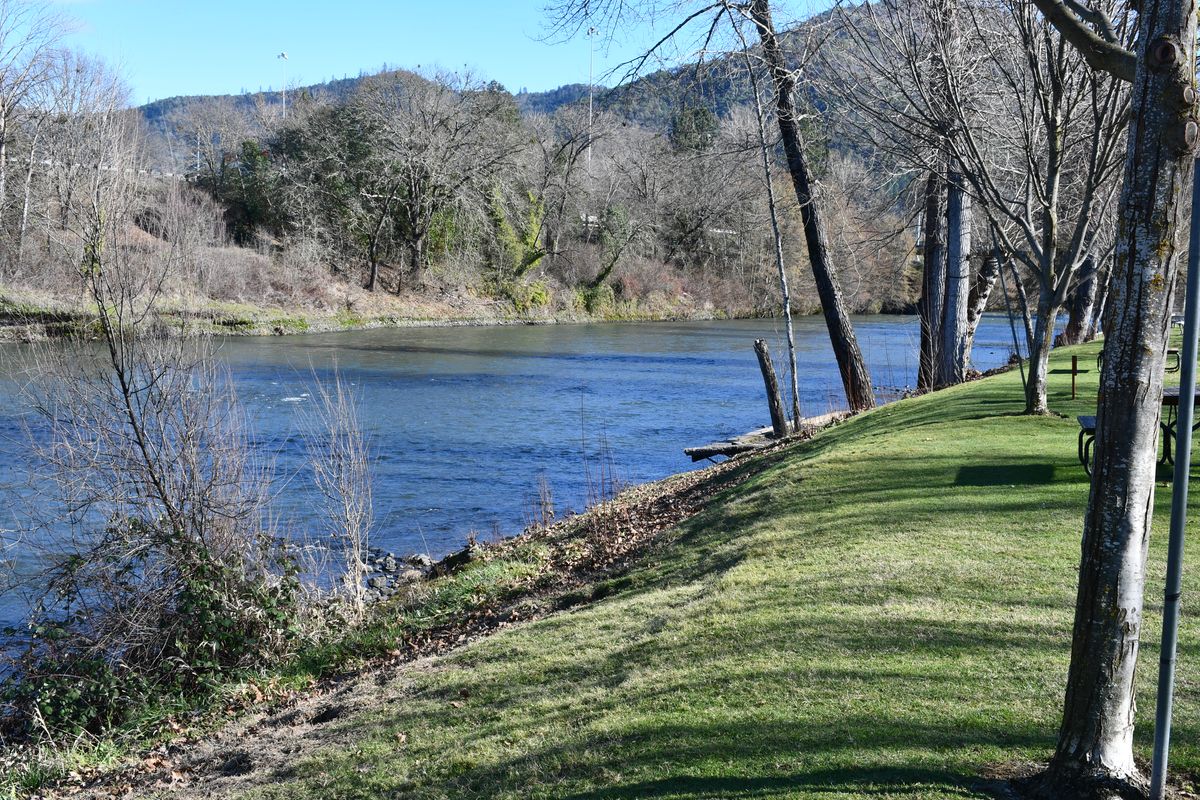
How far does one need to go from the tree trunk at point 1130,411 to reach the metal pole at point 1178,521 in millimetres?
150

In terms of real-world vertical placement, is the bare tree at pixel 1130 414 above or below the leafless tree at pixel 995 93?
below

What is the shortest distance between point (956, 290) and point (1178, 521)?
17825mm

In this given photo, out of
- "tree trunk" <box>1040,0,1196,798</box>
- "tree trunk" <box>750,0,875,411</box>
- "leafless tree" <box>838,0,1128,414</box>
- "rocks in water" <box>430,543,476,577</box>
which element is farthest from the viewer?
"tree trunk" <box>750,0,875,411</box>

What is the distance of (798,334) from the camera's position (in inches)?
1880

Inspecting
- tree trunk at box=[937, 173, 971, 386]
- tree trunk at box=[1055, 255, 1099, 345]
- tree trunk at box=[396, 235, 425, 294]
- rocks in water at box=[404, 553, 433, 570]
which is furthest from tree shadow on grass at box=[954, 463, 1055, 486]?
tree trunk at box=[396, 235, 425, 294]

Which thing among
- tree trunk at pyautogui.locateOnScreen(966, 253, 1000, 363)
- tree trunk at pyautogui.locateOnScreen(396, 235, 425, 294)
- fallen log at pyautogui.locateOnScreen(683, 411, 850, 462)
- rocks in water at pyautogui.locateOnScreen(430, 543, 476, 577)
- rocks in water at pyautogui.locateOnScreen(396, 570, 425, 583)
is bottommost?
rocks in water at pyautogui.locateOnScreen(396, 570, 425, 583)

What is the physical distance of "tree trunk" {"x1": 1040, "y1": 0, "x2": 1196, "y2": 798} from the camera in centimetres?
372

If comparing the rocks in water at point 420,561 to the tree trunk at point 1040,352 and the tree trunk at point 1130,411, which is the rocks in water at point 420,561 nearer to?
the tree trunk at point 1040,352

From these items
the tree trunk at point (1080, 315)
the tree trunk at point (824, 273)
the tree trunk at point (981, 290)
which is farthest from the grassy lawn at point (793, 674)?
the tree trunk at point (1080, 315)

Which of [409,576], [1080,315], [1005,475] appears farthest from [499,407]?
[1080,315]

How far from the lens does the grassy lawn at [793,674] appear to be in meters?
4.66

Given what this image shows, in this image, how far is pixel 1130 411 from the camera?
12.5 ft

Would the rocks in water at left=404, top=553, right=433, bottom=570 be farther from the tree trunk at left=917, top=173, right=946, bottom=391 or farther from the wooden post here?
the tree trunk at left=917, top=173, right=946, bottom=391

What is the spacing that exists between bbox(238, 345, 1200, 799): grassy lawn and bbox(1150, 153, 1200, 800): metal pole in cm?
74
